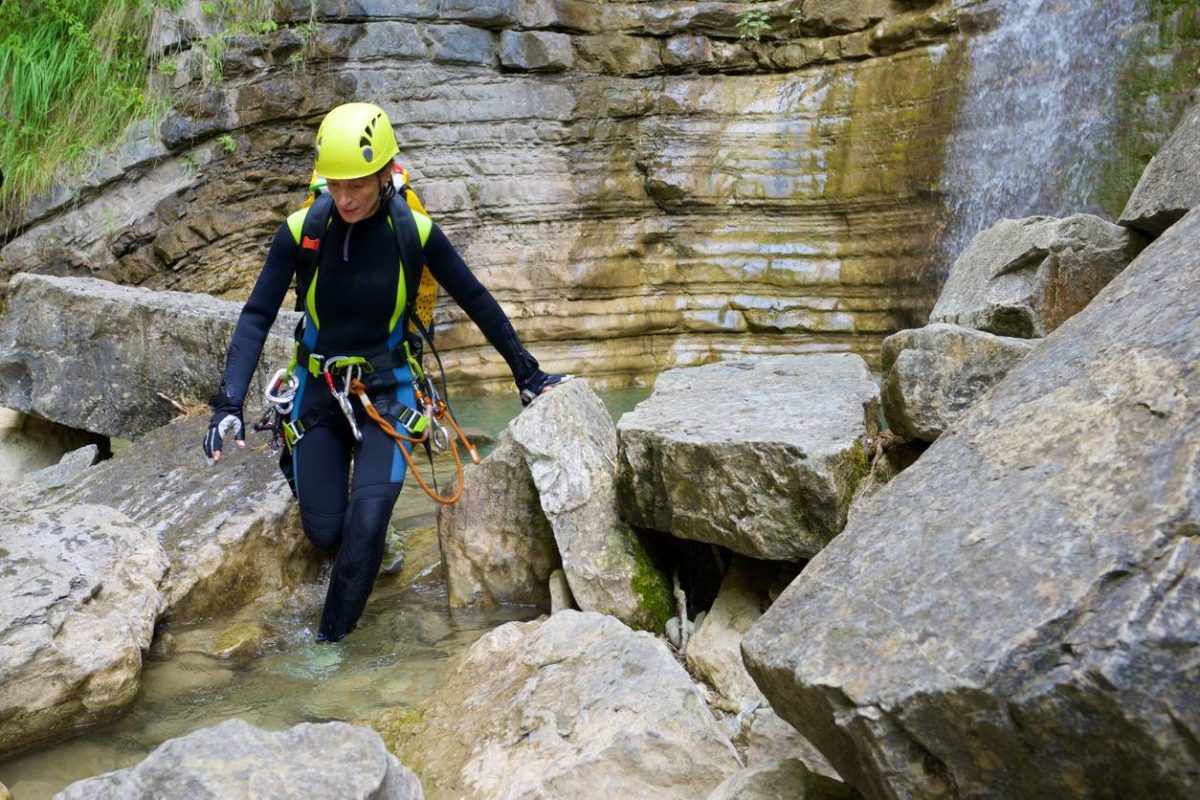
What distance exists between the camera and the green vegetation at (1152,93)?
28.0ft

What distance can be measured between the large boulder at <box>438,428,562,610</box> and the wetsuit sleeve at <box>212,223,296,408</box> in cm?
96

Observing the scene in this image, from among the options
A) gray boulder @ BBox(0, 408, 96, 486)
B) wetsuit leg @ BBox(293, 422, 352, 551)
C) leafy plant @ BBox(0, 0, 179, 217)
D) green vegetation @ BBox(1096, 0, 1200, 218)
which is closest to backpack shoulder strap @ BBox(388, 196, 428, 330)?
wetsuit leg @ BBox(293, 422, 352, 551)

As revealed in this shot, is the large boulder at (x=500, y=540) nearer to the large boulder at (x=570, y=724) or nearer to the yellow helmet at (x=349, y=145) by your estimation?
the large boulder at (x=570, y=724)

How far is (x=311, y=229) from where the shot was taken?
3.86 meters

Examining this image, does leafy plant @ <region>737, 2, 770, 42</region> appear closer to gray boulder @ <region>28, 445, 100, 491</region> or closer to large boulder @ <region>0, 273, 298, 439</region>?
large boulder @ <region>0, 273, 298, 439</region>

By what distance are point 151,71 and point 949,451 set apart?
9.74 metres

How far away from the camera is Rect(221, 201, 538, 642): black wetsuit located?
3885 mm

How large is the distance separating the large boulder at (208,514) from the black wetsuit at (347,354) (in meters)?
0.31

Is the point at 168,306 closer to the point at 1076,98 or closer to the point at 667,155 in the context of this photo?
the point at 667,155

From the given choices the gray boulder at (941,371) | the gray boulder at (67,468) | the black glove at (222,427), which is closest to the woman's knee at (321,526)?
Answer: the black glove at (222,427)

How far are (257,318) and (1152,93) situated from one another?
7.68 m

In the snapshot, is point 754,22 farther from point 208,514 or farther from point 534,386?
point 208,514

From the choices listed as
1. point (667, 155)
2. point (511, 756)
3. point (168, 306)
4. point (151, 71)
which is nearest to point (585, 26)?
point (667, 155)

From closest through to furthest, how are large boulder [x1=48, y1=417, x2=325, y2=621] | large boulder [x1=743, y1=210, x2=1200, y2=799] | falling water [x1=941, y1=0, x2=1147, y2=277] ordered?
large boulder [x1=743, y1=210, x2=1200, y2=799], large boulder [x1=48, y1=417, x2=325, y2=621], falling water [x1=941, y1=0, x2=1147, y2=277]
